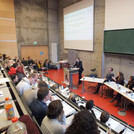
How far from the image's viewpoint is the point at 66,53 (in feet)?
37.6

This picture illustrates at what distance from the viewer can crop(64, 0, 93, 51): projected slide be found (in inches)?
328

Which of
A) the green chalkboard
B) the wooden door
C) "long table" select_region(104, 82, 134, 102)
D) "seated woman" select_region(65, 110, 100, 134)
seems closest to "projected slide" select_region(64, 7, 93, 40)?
the green chalkboard

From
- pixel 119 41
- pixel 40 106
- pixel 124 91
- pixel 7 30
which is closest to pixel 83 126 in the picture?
pixel 40 106

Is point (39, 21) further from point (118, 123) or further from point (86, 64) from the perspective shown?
point (118, 123)

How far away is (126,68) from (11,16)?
949 centimetres

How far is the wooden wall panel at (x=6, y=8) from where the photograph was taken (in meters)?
9.73

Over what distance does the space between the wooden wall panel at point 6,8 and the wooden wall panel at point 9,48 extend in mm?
2183

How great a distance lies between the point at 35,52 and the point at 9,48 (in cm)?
233

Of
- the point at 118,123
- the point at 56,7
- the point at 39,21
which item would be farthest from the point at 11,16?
the point at 118,123

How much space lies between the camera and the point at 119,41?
6.33 meters

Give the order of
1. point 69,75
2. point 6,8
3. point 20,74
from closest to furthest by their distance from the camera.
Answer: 1. point 20,74
2. point 69,75
3. point 6,8

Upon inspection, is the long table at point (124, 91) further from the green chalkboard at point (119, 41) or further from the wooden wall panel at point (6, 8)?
the wooden wall panel at point (6, 8)

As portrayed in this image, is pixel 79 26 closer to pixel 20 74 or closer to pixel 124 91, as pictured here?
pixel 124 91

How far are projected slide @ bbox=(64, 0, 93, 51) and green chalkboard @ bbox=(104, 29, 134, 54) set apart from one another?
1.52 meters
